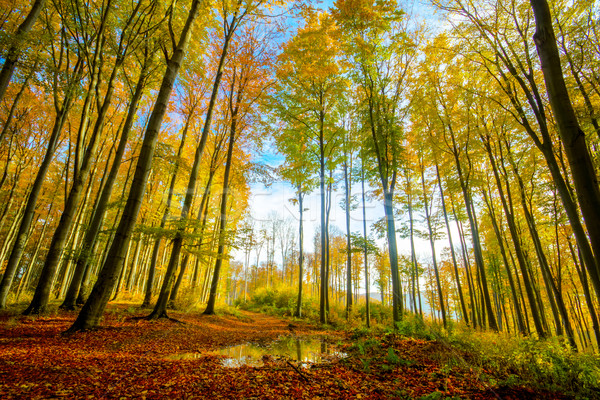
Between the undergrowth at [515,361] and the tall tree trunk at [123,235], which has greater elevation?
the tall tree trunk at [123,235]

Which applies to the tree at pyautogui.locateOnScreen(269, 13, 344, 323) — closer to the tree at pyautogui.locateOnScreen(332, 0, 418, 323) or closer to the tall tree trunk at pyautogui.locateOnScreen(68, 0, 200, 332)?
the tree at pyautogui.locateOnScreen(332, 0, 418, 323)

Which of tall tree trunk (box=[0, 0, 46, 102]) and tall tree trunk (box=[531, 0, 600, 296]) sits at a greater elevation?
tall tree trunk (box=[0, 0, 46, 102])

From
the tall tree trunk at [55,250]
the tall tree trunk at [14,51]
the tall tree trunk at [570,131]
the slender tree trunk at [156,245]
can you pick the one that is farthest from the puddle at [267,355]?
the tall tree trunk at [14,51]

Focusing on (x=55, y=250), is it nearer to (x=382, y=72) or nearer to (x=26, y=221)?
(x=26, y=221)

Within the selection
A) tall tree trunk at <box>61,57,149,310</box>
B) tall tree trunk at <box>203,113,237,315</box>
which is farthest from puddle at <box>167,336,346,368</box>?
tall tree trunk at <box>61,57,149,310</box>

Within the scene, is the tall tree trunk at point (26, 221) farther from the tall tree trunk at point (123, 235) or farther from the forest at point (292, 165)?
the tall tree trunk at point (123, 235)

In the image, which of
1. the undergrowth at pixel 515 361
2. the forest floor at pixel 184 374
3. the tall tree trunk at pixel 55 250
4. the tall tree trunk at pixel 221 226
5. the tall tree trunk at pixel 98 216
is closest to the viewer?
the forest floor at pixel 184 374

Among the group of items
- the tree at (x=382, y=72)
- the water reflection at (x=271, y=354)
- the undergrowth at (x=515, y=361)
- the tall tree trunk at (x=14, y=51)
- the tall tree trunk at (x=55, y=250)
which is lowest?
the water reflection at (x=271, y=354)

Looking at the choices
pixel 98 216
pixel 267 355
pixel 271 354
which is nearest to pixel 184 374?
pixel 267 355

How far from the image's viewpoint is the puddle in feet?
12.1

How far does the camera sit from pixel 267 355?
425 centimetres

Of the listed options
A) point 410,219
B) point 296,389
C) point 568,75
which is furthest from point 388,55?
point 296,389

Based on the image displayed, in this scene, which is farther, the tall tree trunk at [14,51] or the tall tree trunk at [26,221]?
the tall tree trunk at [26,221]

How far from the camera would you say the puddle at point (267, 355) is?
12.1 ft
